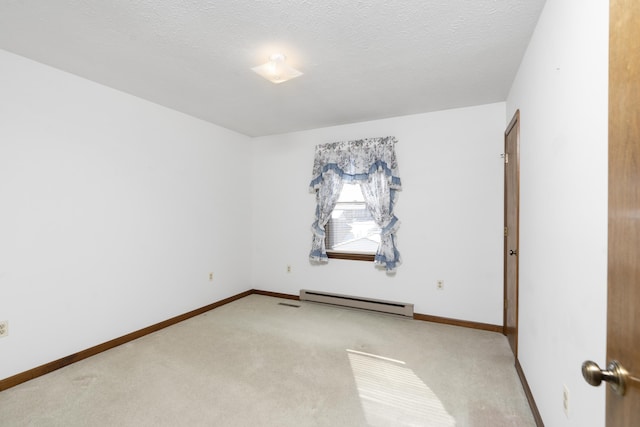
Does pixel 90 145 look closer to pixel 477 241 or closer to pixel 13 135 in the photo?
pixel 13 135

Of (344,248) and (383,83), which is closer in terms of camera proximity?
(383,83)

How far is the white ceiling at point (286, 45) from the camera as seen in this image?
5.83 feet

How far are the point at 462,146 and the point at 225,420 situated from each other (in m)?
3.43

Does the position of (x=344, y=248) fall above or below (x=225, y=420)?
above

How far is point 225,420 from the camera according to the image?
1.89m

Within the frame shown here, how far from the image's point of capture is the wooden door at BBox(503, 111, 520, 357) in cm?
252

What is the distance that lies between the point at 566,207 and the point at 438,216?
7.21ft

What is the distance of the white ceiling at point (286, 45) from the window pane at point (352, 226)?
4.51 feet

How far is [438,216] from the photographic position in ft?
11.7

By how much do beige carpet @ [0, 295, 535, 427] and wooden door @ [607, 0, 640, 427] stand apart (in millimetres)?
1553

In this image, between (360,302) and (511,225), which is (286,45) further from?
(360,302)

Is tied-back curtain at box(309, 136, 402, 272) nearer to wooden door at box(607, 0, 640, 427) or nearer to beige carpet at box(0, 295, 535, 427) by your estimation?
beige carpet at box(0, 295, 535, 427)

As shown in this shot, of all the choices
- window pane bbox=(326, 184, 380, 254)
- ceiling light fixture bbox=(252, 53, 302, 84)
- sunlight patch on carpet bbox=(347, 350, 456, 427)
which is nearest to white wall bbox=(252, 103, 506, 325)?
window pane bbox=(326, 184, 380, 254)

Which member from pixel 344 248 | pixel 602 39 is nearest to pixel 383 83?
pixel 602 39
